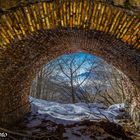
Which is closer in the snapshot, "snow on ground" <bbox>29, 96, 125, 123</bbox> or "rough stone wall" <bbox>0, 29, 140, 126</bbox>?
"rough stone wall" <bbox>0, 29, 140, 126</bbox>

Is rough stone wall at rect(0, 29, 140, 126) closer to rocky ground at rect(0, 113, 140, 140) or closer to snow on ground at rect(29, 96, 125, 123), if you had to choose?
rocky ground at rect(0, 113, 140, 140)

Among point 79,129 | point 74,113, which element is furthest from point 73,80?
point 79,129

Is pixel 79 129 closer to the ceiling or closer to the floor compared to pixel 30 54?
closer to the floor

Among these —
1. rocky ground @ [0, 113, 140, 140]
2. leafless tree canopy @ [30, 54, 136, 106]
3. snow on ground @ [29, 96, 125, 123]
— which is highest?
leafless tree canopy @ [30, 54, 136, 106]

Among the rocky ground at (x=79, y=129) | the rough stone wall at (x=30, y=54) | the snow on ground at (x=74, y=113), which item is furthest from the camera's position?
the snow on ground at (x=74, y=113)

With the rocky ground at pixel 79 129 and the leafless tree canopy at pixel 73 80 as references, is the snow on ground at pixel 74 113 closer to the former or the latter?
the rocky ground at pixel 79 129

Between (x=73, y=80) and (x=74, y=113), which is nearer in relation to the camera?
(x=74, y=113)

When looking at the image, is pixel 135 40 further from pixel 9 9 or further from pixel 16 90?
pixel 16 90

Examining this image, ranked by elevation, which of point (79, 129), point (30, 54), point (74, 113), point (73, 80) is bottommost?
point (79, 129)

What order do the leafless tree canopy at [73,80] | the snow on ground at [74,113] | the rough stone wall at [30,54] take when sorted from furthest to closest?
the leafless tree canopy at [73,80], the snow on ground at [74,113], the rough stone wall at [30,54]

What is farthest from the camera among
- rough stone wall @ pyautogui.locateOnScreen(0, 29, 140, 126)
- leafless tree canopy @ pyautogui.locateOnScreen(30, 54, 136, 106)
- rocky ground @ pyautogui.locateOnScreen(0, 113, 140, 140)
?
leafless tree canopy @ pyautogui.locateOnScreen(30, 54, 136, 106)

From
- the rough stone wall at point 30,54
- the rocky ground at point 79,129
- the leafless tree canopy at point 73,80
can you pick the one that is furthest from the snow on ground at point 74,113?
the leafless tree canopy at point 73,80

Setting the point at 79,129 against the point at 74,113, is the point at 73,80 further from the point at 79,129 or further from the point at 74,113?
the point at 79,129

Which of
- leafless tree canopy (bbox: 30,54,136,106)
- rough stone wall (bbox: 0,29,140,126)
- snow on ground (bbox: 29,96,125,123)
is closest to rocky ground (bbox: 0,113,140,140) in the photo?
snow on ground (bbox: 29,96,125,123)
